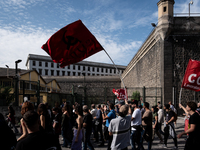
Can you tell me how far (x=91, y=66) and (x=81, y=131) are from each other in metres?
78.6

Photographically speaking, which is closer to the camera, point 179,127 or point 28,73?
point 179,127

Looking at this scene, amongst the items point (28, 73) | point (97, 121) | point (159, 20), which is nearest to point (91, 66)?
point (28, 73)

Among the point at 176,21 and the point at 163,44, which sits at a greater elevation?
the point at 176,21

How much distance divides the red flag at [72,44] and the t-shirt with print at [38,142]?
16.9 feet

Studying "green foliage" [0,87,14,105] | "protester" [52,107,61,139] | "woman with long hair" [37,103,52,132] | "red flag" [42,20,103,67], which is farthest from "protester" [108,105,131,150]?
"green foliage" [0,87,14,105]

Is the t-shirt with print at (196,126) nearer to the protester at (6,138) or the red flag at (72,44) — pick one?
the protester at (6,138)

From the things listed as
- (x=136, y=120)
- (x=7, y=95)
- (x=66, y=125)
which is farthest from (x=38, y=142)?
(x=7, y=95)

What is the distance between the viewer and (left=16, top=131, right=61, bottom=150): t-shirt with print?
6.47 feet

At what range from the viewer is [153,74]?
54.0ft

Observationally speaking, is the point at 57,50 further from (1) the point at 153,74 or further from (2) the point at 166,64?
(1) the point at 153,74

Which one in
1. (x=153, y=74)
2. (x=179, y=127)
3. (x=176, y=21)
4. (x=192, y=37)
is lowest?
(x=179, y=127)

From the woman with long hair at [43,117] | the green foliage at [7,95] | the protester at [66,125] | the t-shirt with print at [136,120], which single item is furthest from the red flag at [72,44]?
the green foliage at [7,95]

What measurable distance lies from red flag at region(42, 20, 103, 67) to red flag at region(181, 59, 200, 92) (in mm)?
3875

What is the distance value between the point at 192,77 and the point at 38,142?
7624 millimetres
